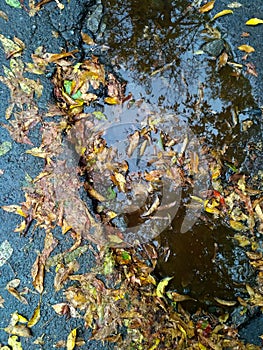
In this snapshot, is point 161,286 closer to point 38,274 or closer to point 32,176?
point 38,274

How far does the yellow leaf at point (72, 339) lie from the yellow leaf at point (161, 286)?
→ 619 mm

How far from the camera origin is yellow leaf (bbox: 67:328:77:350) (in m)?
2.58

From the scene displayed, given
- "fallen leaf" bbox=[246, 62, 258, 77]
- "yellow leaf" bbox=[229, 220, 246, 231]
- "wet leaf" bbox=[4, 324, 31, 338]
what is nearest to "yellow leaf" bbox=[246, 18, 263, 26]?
"fallen leaf" bbox=[246, 62, 258, 77]

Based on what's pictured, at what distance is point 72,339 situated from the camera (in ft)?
8.50

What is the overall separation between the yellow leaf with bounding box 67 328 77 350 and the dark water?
0.70 m

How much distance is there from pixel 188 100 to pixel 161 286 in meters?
1.34

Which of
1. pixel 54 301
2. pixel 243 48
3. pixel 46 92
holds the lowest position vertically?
pixel 54 301

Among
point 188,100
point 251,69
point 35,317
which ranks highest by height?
point 251,69

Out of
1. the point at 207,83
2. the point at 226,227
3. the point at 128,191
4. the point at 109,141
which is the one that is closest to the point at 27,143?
the point at 109,141

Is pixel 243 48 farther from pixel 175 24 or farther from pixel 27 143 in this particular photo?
pixel 27 143

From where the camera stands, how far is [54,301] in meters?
2.60

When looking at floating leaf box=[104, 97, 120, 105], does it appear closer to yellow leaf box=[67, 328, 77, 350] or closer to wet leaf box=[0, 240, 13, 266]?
wet leaf box=[0, 240, 13, 266]

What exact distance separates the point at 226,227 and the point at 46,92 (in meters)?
1.57

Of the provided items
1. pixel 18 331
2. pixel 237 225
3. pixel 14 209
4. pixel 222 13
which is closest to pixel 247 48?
pixel 222 13
